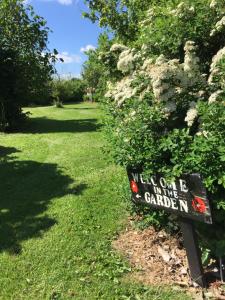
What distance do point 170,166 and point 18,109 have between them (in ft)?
41.0

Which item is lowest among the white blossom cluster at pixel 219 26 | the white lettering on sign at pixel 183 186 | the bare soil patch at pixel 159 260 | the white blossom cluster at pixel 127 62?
the bare soil patch at pixel 159 260

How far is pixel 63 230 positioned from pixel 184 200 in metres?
2.09

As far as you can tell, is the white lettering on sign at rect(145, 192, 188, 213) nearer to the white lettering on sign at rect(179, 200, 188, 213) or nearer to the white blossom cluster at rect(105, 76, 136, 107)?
the white lettering on sign at rect(179, 200, 188, 213)

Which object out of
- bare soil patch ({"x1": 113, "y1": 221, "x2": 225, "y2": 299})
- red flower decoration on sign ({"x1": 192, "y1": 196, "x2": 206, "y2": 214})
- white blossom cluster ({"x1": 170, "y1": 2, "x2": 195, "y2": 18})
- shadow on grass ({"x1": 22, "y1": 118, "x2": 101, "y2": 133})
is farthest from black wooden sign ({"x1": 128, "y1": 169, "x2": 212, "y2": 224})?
shadow on grass ({"x1": 22, "y1": 118, "x2": 101, "y2": 133})

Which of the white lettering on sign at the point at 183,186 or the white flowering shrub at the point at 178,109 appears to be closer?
the white flowering shrub at the point at 178,109

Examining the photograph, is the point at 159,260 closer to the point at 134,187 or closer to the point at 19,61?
the point at 134,187

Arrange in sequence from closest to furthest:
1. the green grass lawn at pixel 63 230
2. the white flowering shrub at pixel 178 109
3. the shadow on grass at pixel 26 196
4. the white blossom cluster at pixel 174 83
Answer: the white flowering shrub at pixel 178 109 → the white blossom cluster at pixel 174 83 → the green grass lawn at pixel 63 230 → the shadow on grass at pixel 26 196

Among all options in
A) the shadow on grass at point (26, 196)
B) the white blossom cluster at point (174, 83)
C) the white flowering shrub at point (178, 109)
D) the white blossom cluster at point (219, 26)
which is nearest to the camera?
the white flowering shrub at point (178, 109)

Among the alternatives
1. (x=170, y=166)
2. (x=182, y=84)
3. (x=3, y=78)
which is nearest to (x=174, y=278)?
(x=170, y=166)

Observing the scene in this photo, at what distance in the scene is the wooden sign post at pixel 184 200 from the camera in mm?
3318

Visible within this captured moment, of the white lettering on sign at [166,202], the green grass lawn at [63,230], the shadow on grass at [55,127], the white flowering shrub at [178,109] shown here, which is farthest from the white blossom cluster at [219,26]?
the shadow on grass at [55,127]

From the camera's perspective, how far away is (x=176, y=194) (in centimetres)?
351

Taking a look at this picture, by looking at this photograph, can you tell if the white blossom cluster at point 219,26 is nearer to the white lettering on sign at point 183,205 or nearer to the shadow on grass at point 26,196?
the white lettering on sign at point 183,205

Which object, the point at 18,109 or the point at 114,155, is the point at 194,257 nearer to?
the point at 114,155
